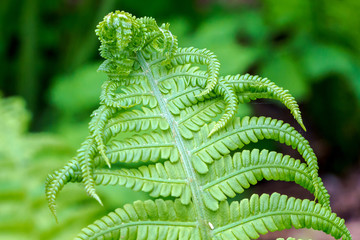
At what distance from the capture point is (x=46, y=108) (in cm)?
394

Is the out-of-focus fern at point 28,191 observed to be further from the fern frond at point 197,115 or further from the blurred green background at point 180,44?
the fern frond at point 197,115

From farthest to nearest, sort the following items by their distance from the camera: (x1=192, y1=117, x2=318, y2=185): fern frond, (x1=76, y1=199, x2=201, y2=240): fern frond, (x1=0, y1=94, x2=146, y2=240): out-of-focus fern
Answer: (x1=0, y1=94, x2=146, y2=240): out-of-focus fern, (x1=192, y1=117, x2=318, y2=185): fern frond, (x1=76, y1=199, x2=201, y2=240): fern frond

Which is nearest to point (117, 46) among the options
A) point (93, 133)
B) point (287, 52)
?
point (93, 133)

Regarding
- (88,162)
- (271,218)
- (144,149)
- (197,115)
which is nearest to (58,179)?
(88,162)

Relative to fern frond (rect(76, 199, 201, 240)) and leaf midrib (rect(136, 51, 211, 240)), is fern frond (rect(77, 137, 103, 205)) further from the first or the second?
leaf midrib (rect(136, 51, 211, 240))

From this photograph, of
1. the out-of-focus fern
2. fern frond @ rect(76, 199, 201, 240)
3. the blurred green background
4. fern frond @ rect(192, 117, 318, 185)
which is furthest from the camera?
the blurred green background

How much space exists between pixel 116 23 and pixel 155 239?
522mm

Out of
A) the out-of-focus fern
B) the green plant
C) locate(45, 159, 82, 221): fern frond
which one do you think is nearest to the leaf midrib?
the green plant

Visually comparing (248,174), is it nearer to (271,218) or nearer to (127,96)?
(271,218)

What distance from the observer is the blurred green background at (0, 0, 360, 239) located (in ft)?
7.38

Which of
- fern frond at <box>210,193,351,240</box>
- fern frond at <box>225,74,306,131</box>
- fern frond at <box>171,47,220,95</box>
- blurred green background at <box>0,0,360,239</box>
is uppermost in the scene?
blurred green background at <box>0,0,360,239</box>

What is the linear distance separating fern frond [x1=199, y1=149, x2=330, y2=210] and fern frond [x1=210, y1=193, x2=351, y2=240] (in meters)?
0.04

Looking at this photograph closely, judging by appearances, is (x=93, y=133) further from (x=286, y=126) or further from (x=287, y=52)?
(x=287, y=52)

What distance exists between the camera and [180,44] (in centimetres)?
307
